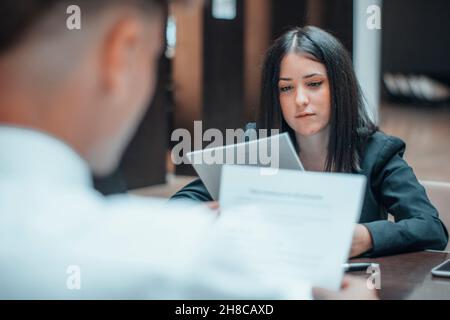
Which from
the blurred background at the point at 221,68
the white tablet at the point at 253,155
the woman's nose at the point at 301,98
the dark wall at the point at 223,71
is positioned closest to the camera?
the white tablet at the point at 253,155

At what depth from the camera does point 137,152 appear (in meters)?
5.97

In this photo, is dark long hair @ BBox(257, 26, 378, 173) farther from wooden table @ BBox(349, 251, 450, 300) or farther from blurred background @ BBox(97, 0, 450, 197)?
blurred background @ BBox(97, 0, 450, 197)

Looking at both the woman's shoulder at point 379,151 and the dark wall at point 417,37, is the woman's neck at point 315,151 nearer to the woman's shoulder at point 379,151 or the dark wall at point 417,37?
the woman's shoulder at point 379,151

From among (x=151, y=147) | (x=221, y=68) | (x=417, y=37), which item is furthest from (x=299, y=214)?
(x=417, y=37)

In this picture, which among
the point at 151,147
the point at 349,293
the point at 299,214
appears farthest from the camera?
the point at 151,147

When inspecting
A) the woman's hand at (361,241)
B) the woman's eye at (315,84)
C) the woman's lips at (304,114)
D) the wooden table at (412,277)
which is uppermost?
the woman's eye at (315,84)

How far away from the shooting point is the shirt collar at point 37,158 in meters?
0.54

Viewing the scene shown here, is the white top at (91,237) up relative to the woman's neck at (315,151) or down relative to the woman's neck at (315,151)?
up

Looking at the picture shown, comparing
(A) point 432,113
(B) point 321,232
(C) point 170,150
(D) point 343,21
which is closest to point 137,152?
(C) point 170,150

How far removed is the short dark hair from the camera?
522 mm

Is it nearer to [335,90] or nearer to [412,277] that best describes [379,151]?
[335,90]

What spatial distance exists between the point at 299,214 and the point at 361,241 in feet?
2.80

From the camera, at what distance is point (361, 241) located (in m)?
1.62

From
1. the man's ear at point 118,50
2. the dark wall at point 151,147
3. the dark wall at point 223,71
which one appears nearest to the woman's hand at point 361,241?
the man's ear at point 118,50
